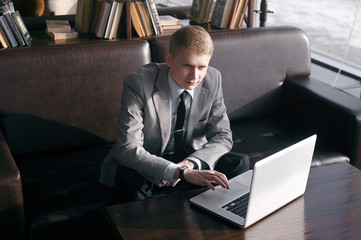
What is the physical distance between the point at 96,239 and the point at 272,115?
141 centimetres

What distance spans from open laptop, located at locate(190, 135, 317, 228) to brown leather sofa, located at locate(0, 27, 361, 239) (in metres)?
0.51

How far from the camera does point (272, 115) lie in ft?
9.89

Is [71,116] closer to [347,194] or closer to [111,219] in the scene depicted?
[111,219]

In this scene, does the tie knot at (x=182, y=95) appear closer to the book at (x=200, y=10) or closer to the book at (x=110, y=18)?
the book at (x=110, y=18)

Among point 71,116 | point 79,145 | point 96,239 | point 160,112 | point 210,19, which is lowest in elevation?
point 96,239

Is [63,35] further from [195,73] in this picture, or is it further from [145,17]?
[195,73]

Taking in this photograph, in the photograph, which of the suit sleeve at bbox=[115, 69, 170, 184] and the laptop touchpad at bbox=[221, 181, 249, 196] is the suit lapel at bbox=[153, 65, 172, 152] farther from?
the laptop touchpad at bbox=[221, 181, 249, 196]

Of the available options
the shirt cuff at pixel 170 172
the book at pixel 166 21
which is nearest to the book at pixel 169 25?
the book at pixel 166 21

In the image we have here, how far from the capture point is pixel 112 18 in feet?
8.89

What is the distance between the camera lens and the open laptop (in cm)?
152

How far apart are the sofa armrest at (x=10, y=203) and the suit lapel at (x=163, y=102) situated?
2.15ft

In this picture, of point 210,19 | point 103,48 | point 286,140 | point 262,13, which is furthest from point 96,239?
point 262,13

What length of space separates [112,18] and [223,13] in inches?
27.7

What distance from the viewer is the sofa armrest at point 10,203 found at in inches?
71.1
